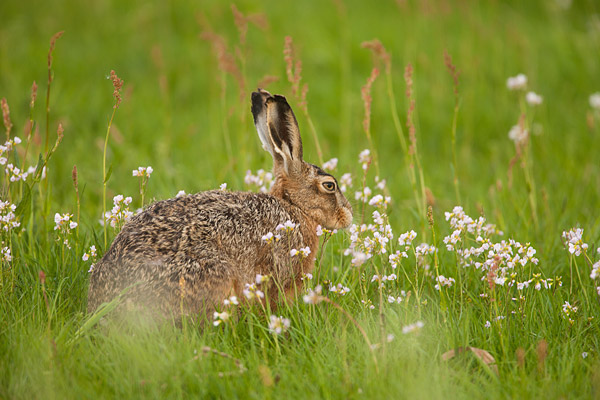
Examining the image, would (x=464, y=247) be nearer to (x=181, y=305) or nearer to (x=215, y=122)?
(x=181, y=305)

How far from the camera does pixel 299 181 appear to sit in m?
6.00

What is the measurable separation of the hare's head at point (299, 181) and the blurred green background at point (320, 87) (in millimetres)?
384

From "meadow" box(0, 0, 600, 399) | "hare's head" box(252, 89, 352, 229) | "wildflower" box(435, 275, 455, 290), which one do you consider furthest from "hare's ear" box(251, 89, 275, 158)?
"wildflower" box(435, 275, 455, 290)

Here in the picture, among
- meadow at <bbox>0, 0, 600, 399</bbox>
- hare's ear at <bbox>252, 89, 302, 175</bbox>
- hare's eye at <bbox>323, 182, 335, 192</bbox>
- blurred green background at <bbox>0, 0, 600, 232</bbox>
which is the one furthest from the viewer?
blurred green background at <bbox>0, 0, 600, 232</bbox>

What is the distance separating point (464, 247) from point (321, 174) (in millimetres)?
1552

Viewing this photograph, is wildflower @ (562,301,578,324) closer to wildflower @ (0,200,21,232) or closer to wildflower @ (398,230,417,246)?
wildflower @ (398,230,417,246)

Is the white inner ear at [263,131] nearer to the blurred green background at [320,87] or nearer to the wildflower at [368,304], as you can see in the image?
the blurred green background at [320,87]

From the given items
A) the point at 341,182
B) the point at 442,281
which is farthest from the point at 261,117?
the point at 442,281

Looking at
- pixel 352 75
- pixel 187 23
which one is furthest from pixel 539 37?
pixel 187 23

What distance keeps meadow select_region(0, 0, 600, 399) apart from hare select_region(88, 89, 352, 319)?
7.2 inches

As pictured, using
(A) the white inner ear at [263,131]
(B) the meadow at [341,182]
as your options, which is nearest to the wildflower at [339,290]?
(B) the meadow at [341,182]

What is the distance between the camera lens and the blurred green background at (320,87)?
775 centimetres

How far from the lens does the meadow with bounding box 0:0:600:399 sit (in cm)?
394

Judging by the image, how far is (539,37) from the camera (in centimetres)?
1192
